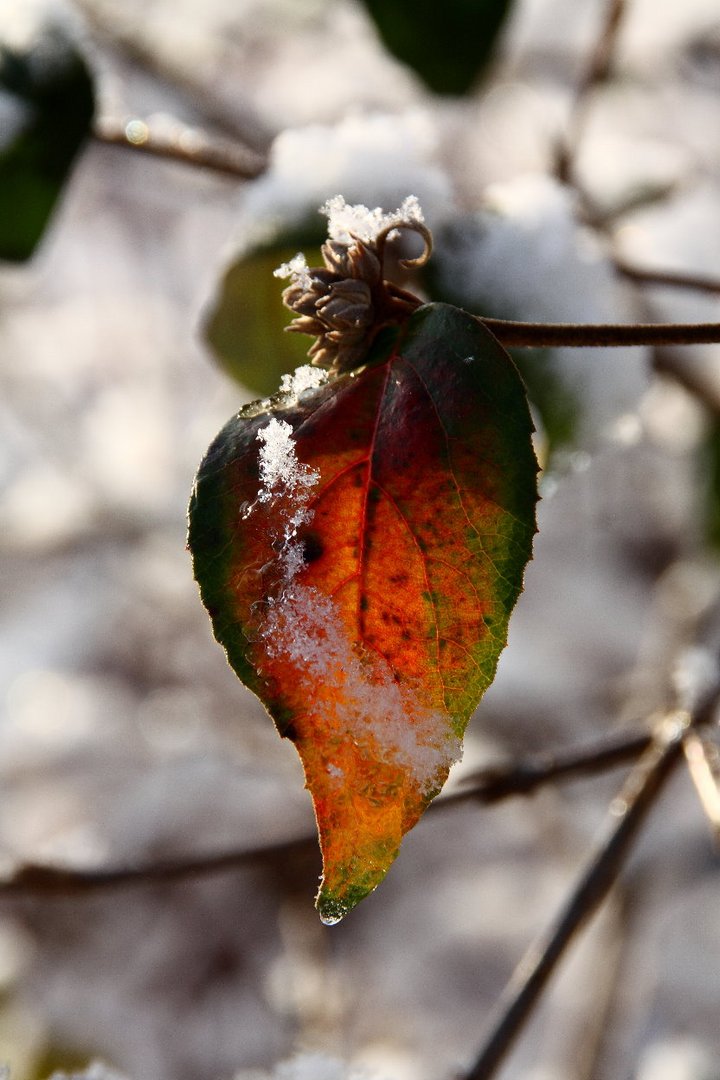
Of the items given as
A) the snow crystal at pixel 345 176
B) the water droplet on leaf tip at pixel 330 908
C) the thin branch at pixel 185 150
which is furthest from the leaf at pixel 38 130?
the water droplet on leaf tip at pixel 330 908

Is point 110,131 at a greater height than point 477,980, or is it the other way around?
point 110,131

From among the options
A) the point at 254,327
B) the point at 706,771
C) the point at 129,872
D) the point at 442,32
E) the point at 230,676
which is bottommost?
the point at 230,676

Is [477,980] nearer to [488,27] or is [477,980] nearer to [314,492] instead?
[488,27]

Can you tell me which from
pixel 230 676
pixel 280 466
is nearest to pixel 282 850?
pixel 280 466

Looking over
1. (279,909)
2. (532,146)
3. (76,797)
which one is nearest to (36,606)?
(76,797)

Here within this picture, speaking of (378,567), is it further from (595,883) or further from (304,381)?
(595,883)

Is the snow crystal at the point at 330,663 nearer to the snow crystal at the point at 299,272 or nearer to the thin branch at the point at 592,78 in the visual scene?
the snow crystal at the point at 299,272

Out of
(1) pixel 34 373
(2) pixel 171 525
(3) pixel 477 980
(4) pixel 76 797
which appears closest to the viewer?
(3) pixel 477 980
